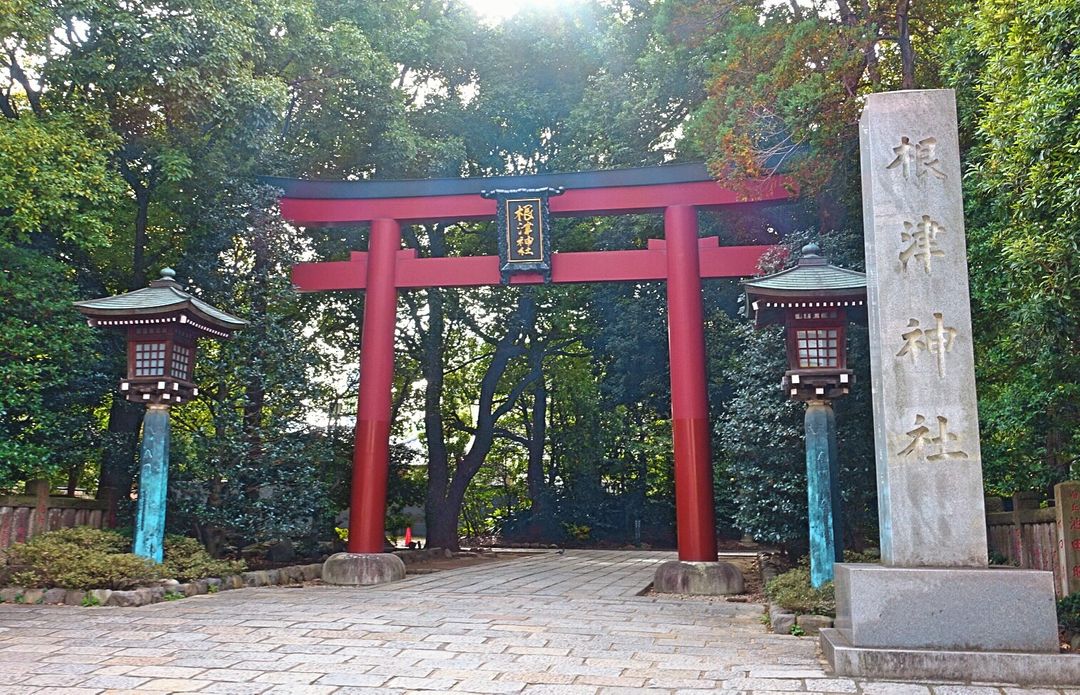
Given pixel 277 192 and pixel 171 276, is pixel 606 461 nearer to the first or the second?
pixel 277 192

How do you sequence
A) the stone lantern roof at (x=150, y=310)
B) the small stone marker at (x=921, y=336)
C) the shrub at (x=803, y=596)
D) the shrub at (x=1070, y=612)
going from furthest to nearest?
the stone lantern roof at (x=150, y=310) → the shrub at (x=803, y=596) → the shrub at (x=1070, y=612) → the small stone marker at (x=921, y=336)

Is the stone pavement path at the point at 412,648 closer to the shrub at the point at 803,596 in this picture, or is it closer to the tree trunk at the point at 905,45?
the shrub at the point at 803,596

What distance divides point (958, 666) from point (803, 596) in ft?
7.09

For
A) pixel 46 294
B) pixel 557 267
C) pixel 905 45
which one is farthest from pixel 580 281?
pixel 46 294

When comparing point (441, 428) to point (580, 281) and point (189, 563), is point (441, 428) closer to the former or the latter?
point (580, 281)

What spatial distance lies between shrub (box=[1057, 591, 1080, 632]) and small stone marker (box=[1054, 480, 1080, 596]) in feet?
0.58

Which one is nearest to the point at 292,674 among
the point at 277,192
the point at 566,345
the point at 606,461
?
the point at 277,192

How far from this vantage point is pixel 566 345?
17.9 metres

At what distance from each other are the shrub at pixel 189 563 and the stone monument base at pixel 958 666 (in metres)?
6.71

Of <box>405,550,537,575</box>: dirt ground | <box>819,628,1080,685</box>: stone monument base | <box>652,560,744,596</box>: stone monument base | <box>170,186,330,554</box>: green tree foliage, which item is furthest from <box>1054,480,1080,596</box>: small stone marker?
<box>405,550,537,575</box>: dirt ground

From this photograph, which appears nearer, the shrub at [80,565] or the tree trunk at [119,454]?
the shrub at [80,565]

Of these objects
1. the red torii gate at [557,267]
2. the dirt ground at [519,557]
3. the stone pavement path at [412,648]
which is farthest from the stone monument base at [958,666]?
the red torii gate at [557,267]

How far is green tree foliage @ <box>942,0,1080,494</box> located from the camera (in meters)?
5.63

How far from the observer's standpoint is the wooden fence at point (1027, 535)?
689 centimetres
